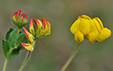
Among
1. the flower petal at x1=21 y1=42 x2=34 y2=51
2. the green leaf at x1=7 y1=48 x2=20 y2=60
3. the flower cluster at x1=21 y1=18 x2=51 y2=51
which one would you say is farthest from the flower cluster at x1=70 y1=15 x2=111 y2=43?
the green leaf at x1=7 y1=48 x2=20 y2=60

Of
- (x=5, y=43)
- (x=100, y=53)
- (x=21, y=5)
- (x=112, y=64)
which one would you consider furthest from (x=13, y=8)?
(x=5, y=43)

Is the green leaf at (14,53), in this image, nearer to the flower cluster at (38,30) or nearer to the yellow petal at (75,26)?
the flower cluster at (38,30)

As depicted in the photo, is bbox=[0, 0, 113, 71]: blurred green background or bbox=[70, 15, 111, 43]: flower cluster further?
bbox=[0, 0, 113, 71]: blurred green background

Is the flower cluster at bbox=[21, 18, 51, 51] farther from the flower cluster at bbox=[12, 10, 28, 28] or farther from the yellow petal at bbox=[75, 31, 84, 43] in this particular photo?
the yellow petal at bbox=[75, 31, 84, 43]

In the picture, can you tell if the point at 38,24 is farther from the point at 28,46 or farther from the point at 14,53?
the point at 14,53

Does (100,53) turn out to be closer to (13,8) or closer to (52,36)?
(52,36)

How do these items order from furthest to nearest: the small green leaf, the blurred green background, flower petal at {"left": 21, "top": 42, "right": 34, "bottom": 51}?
the blurred green background
the small green leaf
flower petal at {"left": 21, "top": 42, "right": 34, "bottom": 51}
